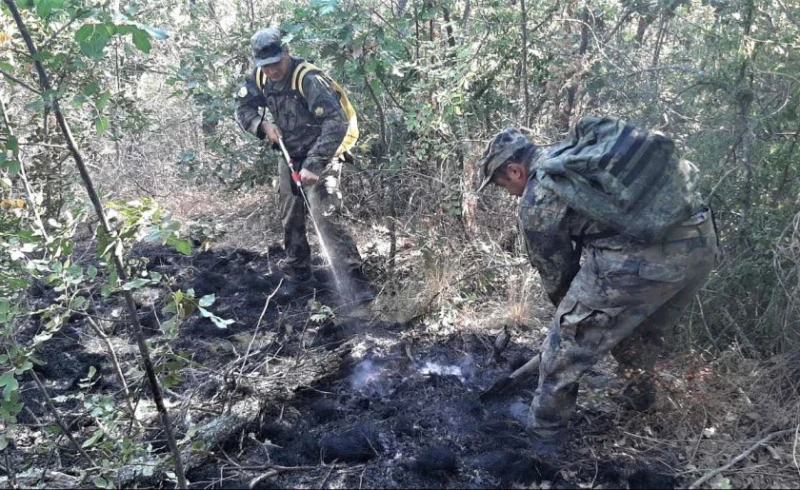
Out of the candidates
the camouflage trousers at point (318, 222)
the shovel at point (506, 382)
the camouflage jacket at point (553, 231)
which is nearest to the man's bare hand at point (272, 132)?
the camouflage trousers at point (318, 222)

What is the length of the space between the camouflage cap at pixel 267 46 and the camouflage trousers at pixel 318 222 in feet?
2.80

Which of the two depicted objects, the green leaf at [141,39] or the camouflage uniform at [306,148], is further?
the camouflage uniform at [306,148]

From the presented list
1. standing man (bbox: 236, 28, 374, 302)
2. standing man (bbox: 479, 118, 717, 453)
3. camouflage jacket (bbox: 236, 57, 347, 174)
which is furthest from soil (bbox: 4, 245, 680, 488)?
camouflage jacket (bbox: 236, 57, 347, 174)

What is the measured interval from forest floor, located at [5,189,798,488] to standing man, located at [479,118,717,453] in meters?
0.33

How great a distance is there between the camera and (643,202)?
2.62 m

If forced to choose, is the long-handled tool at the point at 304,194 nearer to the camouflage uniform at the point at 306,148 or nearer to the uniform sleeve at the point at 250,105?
the camouflage uniform at the point at 306,148

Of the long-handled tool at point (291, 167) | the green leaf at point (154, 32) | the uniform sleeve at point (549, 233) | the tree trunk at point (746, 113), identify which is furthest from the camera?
the long-handled tool at point (291, 167)

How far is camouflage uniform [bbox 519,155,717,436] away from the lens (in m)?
2.72

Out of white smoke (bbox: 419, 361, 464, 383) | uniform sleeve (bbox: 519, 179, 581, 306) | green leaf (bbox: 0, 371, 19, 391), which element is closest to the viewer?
green leaf (bbox: 0, 371, 19, 391)

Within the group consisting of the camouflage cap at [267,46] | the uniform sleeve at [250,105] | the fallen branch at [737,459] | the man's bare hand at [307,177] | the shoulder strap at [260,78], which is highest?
the camouflage cap at [267,46]

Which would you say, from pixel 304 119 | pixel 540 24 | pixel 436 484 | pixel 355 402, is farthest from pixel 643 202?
pixel 304 119

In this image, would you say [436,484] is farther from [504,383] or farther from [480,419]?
[504,383]

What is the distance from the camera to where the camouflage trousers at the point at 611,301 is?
272cm

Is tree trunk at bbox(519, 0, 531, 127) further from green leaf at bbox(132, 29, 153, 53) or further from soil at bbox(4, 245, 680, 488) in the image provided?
green leaf at bbox(132, 29, 153, 53)
